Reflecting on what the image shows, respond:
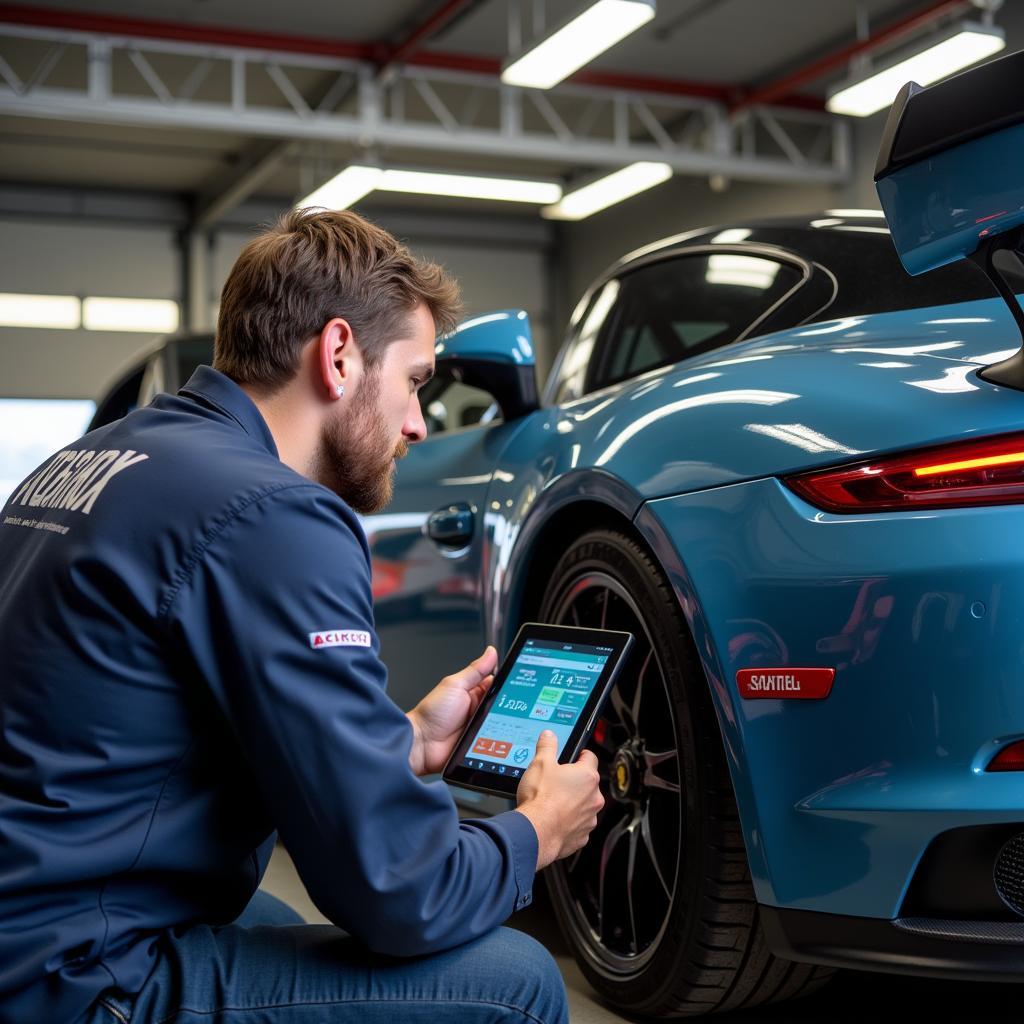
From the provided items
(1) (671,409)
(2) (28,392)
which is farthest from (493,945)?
(2) (28,392)

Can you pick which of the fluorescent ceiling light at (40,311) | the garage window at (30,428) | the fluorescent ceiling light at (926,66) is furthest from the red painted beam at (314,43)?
the garage window at (30,428)

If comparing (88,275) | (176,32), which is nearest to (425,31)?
(176,32)

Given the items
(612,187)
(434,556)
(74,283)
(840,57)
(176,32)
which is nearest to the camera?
(434,556)

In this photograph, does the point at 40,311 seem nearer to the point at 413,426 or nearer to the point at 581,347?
the point at 581,347

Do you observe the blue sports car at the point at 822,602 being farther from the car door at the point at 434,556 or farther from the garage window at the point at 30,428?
the garage window at the point at 30,428

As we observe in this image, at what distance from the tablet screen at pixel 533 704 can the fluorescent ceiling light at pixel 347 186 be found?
35.0 ft

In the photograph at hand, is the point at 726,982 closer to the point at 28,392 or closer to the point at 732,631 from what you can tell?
the point at 732,631

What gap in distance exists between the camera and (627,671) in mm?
2324

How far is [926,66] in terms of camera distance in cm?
984

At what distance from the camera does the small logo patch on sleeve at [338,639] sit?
132cm

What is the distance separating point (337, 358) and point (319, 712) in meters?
0.50

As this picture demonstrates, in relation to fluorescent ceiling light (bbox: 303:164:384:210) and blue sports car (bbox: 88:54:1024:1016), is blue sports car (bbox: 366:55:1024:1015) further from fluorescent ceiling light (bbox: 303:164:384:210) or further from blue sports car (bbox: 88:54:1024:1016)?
fluorescent ceiling light (bbox: 303:164:384:210)

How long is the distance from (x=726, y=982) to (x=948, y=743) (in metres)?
0.59

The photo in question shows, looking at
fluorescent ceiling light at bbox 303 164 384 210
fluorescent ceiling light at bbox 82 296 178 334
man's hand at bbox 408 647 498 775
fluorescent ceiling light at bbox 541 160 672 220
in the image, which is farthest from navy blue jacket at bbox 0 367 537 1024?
fluorescent ceiling light at bbox 82 296 178 334
